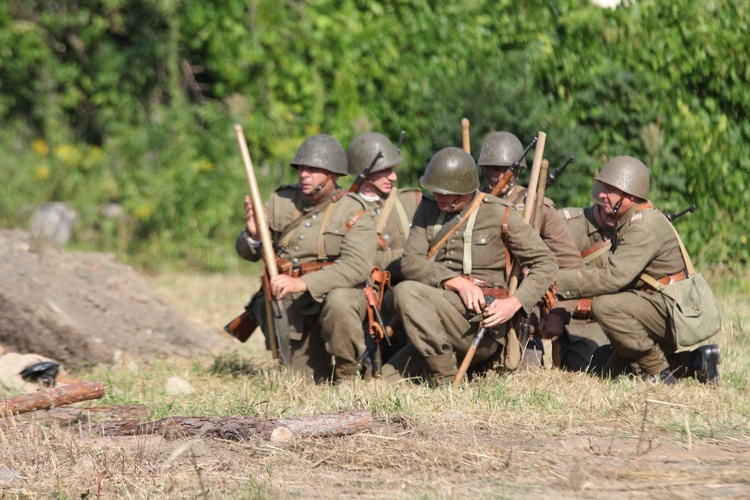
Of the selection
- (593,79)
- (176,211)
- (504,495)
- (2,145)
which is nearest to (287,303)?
(504,495)

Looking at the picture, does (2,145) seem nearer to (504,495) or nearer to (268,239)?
(268,239)

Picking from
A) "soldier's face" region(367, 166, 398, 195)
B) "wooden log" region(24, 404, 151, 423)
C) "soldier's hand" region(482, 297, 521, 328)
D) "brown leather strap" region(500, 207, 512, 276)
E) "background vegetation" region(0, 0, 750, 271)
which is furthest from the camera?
"background vegetation" region(0, 0, 750, 271)

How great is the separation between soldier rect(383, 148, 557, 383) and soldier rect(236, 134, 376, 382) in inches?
14.6

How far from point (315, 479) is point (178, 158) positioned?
8083 millimetres

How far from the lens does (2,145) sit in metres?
12.8

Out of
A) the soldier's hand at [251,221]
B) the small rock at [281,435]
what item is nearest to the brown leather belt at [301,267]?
the soldier's hand at [251,221]

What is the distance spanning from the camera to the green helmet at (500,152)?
7383mm

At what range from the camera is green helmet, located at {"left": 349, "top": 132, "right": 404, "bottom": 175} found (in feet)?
25.2

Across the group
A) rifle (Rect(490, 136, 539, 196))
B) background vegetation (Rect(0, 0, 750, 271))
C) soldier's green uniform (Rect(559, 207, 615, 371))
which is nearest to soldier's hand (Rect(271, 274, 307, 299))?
rifle (Rect(490, 136, 539, 196))

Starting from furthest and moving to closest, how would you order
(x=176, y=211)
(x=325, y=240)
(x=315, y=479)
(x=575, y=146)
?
(x=176, y=211) < (x=575, y=146) < (x=325, y=240) < (x=315, y=479)

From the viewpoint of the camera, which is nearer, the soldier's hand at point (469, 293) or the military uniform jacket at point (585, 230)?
the soldier's hand at point (469, 293)

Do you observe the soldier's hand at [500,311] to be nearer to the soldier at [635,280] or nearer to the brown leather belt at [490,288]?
the brown leather belt at [490,288]

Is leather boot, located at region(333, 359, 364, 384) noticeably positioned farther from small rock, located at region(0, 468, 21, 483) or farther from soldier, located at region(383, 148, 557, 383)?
small rock, located at region(0, 468, 21, 483)

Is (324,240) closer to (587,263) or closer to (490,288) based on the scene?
(490,288)
